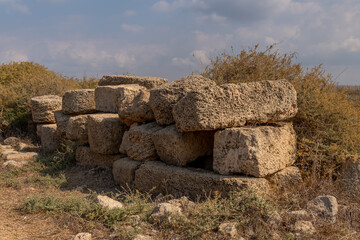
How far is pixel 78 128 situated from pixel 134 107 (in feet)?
5.16

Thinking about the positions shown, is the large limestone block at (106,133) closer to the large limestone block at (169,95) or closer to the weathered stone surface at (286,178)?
the large limestone block at (169,95)

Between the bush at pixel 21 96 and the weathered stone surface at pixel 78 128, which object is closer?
the weathered stone surface at pixel 78 128

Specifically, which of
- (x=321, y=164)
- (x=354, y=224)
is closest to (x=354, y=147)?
(x=321, y=164)

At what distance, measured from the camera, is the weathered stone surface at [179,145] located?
4.60m

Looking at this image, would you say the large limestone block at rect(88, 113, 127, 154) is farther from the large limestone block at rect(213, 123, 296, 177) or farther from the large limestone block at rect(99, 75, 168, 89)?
the large limestone block at rect(213, 123, 296, 177)

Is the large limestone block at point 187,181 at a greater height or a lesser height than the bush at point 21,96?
lesser

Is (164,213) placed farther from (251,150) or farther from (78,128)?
(78,128)

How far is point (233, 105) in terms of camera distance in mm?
4312

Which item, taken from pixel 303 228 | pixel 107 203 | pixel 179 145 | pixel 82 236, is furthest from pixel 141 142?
pixel 303 228

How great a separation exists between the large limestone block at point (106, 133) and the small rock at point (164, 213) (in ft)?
8.36

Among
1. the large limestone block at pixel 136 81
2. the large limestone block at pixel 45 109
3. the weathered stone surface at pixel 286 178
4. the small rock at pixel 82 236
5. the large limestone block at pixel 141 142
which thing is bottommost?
the small rock at pixel 82 236

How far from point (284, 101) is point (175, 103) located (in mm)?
1525

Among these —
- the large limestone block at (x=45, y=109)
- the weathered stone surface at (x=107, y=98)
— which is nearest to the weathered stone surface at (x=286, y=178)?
the weathered stone surface at (x=107, y=98)

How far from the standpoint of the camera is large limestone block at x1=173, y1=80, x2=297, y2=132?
13.7ft
